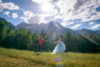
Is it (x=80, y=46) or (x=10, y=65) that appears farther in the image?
(x=80, y=46)

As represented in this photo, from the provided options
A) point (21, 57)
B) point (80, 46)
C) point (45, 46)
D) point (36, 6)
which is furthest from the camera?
point (80, 46)

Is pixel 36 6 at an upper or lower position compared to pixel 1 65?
upper

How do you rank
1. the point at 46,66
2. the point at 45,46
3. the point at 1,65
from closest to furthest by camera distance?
the point at 1,65
the point at 46,66
the point at 45,46

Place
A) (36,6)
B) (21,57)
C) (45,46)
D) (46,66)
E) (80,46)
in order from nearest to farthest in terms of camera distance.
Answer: (46,66) < (21,57) < (36,6) < (45,46) < (80,46)

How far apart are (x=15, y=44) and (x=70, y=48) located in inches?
291

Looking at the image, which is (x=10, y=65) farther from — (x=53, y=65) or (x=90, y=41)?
(x=90, y=41)

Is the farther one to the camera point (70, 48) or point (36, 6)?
point (70, 48)

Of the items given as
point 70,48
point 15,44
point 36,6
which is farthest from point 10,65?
point 70,48

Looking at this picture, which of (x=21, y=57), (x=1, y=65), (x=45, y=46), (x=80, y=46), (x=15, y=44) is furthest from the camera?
(x=80, y=46)

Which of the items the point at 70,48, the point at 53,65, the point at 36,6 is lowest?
the point at 70,48

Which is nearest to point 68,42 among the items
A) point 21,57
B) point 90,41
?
point 90,41

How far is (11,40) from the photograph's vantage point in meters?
18.0

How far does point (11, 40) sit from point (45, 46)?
4.35m

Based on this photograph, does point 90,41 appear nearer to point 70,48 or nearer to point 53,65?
point 70,48
